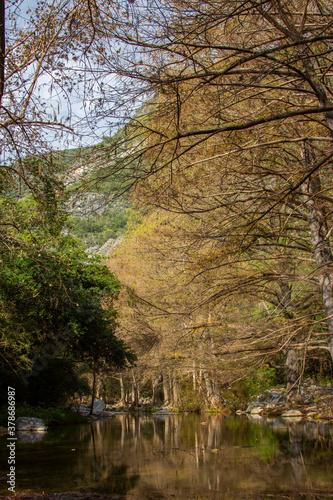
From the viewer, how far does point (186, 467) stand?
6.80m

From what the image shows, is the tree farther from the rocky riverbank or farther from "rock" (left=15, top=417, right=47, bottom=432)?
"rock" (left=15, top=417, right=47, bottom=432)

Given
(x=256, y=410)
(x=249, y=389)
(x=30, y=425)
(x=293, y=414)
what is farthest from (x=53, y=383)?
(x=293, y=414)

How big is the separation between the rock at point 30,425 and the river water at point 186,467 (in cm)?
449

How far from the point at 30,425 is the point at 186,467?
10.5m

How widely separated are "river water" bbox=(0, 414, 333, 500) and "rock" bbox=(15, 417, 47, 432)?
449 cm

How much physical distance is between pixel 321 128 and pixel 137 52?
10.7 ft

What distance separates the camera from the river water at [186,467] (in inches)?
203

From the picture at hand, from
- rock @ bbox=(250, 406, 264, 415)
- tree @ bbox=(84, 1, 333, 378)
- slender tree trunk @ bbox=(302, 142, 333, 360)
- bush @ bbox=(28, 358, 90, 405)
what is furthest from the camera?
rock @ bbox=(250, 406, 264, 415)

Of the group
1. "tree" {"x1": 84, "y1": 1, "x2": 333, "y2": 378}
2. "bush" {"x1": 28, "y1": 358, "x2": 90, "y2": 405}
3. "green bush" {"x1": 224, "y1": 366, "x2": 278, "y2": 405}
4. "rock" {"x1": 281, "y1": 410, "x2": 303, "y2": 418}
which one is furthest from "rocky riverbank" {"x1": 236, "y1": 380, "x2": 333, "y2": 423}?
"tree" {"x1": 84, "y1": 1, "x2": 333, "y2": 378}

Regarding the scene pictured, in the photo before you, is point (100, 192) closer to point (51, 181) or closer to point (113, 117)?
point (113, 117)

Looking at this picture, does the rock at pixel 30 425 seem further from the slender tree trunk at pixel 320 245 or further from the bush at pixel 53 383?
the slender tree trunk at pixel 320 245

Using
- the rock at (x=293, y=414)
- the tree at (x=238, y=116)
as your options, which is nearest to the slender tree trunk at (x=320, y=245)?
the tree at (x=238, y=116)

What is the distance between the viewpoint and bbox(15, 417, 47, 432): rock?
15.0 metres

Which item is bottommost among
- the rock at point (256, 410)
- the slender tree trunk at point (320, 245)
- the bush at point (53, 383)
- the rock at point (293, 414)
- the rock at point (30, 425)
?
the rock at point (256, 410)
